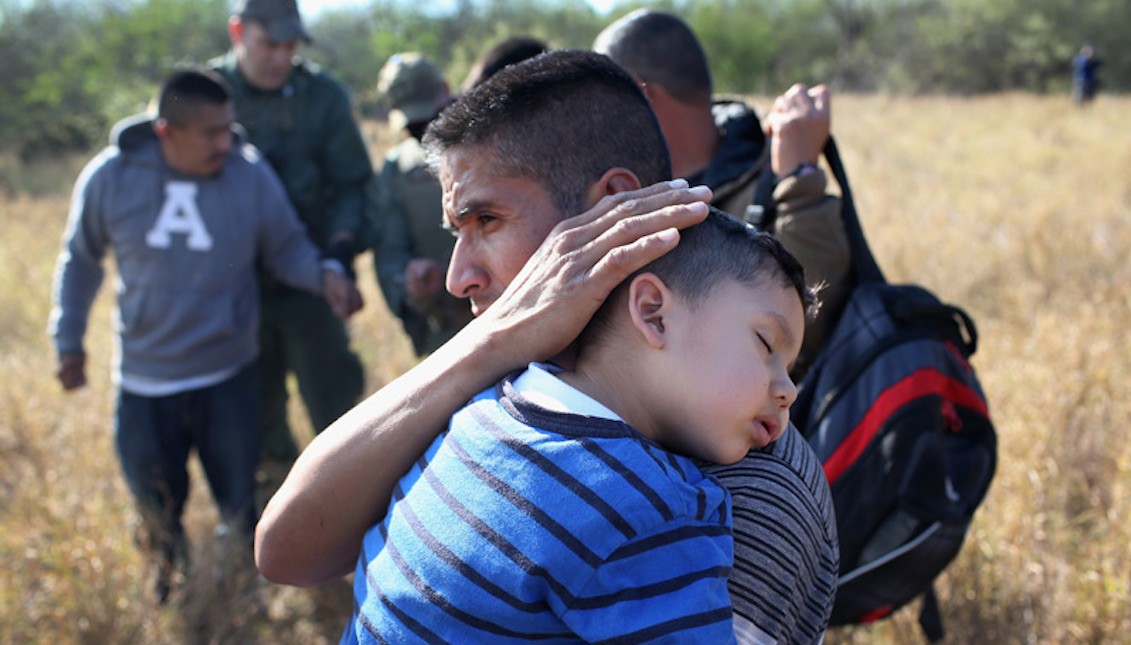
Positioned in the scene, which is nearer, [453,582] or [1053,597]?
[453,582]

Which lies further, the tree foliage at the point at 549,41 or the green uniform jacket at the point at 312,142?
the tree foliage at the point at 549,41

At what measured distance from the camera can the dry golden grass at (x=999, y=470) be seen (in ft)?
9.22

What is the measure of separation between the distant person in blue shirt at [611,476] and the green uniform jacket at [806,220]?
84cm

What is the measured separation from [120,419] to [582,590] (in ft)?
10.0

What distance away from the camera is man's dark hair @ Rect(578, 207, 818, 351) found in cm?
106

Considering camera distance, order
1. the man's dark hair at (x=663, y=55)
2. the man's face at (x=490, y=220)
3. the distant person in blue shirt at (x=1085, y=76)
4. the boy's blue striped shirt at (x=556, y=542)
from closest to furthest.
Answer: the boy's blue striped shirt at (x=556, y=542) < the man's face at (x=490, y=220) < the man's dark hair at (x=663, y=55) < the distant person in blue shirt at (x=1085, y=76)

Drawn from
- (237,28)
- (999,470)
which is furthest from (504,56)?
(999,470)

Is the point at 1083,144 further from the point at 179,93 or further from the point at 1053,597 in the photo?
the point at 179,93

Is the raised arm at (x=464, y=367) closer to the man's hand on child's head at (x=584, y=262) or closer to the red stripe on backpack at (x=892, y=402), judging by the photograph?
the man's hand on child's head at (x=584, y=262)

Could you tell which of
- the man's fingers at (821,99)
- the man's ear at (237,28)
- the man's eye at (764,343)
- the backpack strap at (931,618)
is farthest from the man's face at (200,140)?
the backpack strap at (931,618)

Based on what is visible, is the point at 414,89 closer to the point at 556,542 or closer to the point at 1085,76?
the point at 556,542

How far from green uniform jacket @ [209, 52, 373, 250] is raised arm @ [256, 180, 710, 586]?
3.10 m

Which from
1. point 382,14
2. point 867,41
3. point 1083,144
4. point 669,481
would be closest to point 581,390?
point 669,481

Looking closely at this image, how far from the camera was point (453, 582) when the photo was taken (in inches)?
37.8
